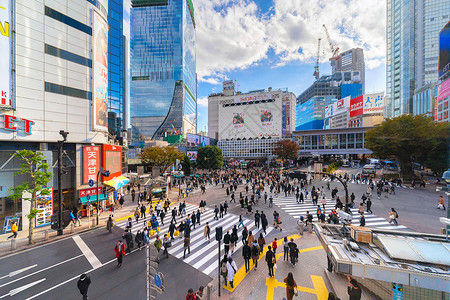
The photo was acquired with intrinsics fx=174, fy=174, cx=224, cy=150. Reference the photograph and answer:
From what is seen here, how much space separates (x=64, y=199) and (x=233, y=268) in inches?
715

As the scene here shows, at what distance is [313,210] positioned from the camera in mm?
17844

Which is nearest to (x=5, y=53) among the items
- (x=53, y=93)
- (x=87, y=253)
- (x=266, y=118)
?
(x=53, y=93)

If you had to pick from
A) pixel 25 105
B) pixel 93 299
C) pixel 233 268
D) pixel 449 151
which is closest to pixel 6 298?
pixel 93 299

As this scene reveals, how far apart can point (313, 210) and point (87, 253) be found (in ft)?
61.9

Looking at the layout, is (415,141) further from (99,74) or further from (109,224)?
(99,74)

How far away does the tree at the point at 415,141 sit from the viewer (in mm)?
26609

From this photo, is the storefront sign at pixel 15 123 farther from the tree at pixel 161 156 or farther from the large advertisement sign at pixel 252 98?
the large advertisement sign at pixel 252 98

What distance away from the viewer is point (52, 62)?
619 inches

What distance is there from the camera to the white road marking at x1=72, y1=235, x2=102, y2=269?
9.34 metres

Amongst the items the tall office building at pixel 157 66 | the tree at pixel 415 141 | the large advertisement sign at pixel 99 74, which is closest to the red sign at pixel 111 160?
the large advertisement sign at pixel 99 74

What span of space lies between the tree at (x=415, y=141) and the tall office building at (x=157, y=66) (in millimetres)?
68780

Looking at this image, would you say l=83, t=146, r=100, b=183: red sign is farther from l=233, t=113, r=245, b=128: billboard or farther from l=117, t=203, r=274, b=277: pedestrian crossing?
l=233, t=113, r=245, b=128: billboard

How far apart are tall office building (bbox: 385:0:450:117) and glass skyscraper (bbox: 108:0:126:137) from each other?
4277 inches

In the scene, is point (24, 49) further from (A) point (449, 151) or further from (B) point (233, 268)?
(A) point (449, 151)
